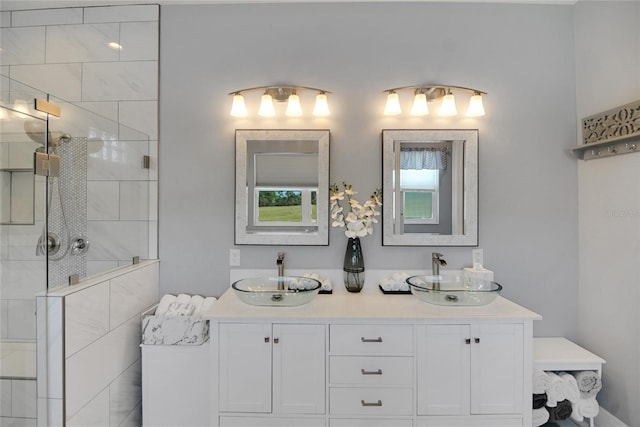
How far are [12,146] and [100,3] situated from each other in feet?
4.45

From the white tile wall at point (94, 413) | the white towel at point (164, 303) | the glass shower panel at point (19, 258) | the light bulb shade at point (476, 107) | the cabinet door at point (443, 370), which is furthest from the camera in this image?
the light bulb shade at point (476, 107)

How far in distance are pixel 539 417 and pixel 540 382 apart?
19 centimetres

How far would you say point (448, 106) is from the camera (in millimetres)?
2055

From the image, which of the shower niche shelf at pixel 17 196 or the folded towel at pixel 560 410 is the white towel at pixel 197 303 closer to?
the shower niche shelf at pixel 17 196

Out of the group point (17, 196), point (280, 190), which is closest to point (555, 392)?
point (280, 190)

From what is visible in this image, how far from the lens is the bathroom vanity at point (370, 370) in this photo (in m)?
1.63

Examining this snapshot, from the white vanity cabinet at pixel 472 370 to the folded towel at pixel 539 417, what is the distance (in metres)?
0.19

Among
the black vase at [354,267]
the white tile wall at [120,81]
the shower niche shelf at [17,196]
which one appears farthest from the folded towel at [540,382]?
the white tile wall at [120,81]

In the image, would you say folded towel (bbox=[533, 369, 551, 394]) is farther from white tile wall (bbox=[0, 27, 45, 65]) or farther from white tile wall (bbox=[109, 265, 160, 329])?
white tile wall (bbox=[0, 27, 45, 65])

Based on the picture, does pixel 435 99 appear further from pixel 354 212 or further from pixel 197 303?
pixel 197 303

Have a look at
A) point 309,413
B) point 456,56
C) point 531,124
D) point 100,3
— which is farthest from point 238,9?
point 309,413

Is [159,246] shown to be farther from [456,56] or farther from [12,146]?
[456,56]

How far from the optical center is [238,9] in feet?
7.05

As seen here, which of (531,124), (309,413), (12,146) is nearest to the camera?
(12,146)
